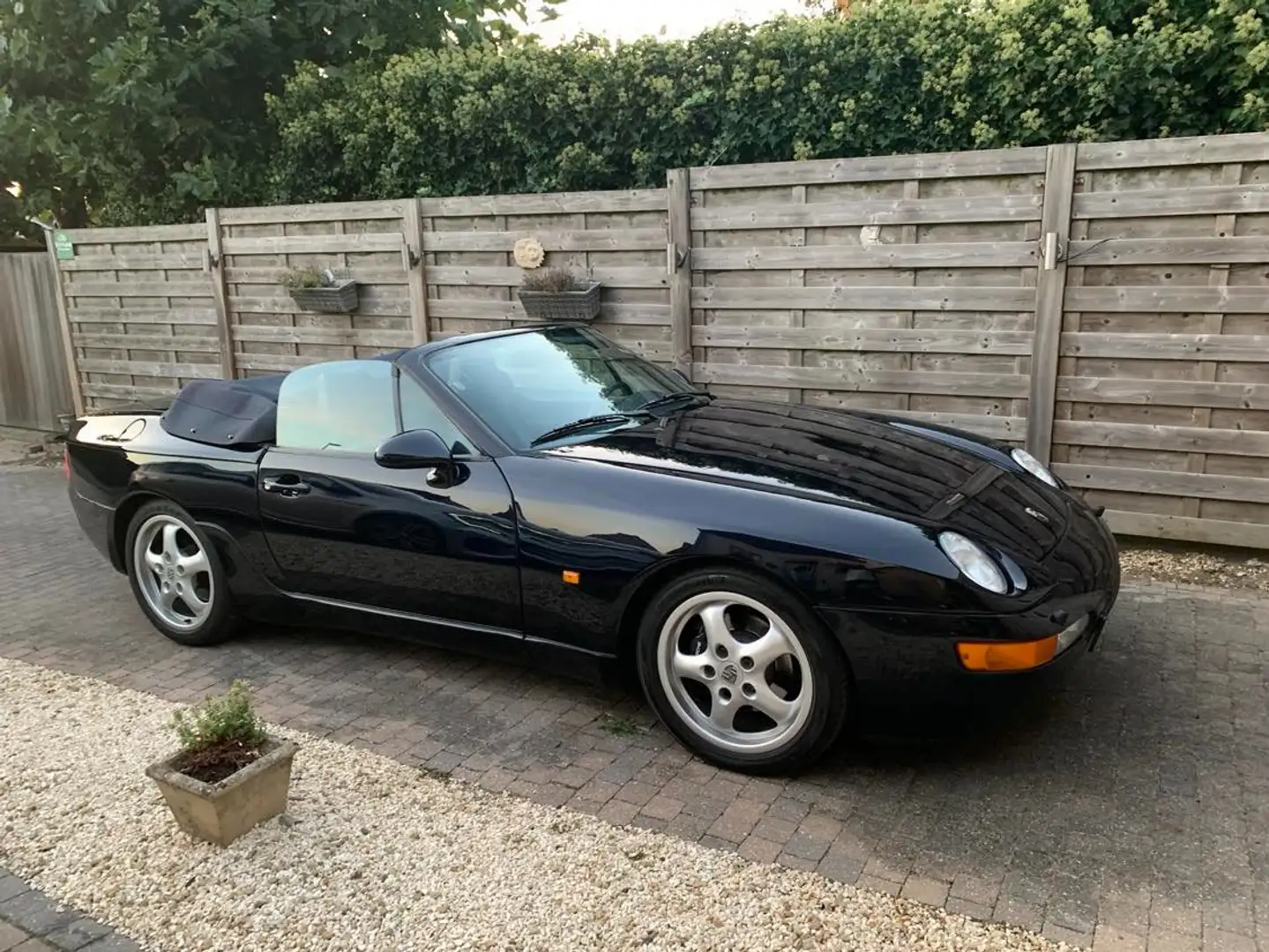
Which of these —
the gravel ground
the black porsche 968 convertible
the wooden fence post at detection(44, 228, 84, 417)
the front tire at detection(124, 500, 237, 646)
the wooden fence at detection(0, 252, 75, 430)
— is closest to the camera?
the gravel ground

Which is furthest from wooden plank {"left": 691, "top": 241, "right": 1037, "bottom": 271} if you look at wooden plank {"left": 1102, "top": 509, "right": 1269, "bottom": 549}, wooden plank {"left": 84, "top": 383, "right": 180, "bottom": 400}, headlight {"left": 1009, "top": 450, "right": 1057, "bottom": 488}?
wooden plank {"left": 84, "top": 383, "right": 180, "bottom": 400}

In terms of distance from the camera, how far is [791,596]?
3.08 m

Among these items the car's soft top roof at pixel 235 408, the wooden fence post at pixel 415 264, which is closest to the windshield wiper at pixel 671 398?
the car's soft top roof at pixel 235 408

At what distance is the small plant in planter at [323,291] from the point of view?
7762 millimetres

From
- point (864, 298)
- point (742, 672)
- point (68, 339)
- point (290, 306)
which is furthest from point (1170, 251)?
point (68, 339)

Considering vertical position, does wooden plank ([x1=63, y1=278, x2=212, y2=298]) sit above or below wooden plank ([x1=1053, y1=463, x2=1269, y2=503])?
above

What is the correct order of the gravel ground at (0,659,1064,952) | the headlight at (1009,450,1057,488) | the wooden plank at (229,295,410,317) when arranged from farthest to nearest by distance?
the wooden plank at (229,295,410,317) → the headlight at (1009,450,1057,488) → the gravel ground at (0,659,1064,952)

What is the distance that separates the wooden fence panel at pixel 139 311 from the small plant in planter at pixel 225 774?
6.78 meters

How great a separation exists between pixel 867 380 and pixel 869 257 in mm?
725

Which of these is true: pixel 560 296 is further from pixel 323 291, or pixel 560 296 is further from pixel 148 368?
pixel 148 368

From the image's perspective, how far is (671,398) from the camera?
449 centimetres

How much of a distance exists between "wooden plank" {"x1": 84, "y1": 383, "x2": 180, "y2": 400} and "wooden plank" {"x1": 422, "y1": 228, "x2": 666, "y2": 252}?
3863mm

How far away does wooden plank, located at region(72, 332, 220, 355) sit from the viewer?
9.14m

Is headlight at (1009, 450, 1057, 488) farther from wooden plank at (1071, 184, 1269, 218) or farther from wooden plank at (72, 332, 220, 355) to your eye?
wooden plank at (72, 332, 220, 355)
